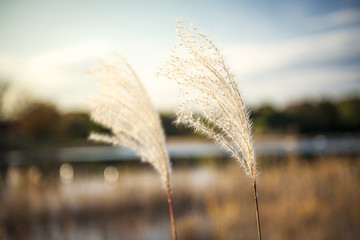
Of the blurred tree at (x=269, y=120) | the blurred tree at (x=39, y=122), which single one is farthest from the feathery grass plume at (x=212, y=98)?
the blurred tree at (x=39, y=122)

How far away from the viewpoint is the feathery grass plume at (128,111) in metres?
1.56

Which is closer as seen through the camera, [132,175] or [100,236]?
[100,236]

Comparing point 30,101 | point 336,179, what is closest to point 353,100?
point 336,179

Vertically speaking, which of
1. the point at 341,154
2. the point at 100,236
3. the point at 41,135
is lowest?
the point at 100,236

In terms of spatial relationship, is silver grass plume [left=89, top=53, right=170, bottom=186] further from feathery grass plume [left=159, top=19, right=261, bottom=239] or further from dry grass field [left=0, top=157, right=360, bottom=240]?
dry grass field [left=0, top=157, right=360, bottom=240]

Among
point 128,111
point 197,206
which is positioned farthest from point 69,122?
point 128,111

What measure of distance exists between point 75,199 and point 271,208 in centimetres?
493

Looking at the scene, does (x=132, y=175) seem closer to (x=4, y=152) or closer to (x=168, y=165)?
(x=168, y=165)

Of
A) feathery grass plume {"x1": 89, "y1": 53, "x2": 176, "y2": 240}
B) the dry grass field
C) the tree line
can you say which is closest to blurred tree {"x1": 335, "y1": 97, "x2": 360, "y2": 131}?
the tree line

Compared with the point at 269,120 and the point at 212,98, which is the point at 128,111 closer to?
the point at 212,98

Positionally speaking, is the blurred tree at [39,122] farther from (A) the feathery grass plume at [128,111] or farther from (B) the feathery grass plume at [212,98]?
(B) the feathery grass plume at [212,98]

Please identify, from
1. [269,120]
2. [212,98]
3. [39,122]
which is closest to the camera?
→ [212,98]

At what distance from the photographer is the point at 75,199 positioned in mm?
7500

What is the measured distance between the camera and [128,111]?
1.64 metres
